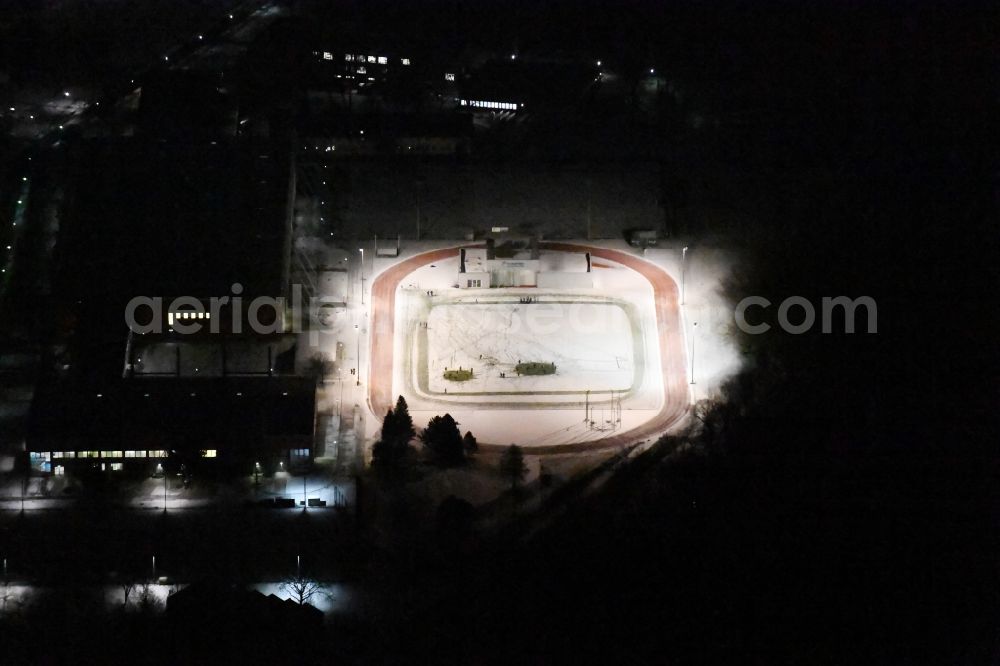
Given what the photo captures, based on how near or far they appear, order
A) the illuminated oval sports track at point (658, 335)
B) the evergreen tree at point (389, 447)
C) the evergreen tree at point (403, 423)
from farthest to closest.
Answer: the illuminated oval sports track at point (658, 335)
the evergreen tree at point (403, 423)
the evergreen tree at point (389, 447)

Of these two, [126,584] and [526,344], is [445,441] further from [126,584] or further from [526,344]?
[126,584]

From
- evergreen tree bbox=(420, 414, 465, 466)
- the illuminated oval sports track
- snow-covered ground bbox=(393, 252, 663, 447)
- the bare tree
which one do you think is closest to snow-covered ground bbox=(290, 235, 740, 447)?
snow-covered ground bbox=(393, 252, 663, 447)

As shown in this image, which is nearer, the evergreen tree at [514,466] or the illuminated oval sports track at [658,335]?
the evergreen tree at [514,466]

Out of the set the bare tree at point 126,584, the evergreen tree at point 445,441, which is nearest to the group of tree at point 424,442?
the evergreen tree at point 445,441

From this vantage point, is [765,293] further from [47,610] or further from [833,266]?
[47,610]

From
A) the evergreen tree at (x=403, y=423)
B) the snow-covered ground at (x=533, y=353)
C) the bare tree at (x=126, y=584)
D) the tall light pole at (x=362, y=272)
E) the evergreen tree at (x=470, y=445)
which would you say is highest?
the tall light pole at (x=362, y=272)

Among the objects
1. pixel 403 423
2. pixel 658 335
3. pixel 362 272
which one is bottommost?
pixel 403 423

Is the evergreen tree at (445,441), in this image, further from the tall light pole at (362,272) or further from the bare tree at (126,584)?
the bare tree at (126,584)

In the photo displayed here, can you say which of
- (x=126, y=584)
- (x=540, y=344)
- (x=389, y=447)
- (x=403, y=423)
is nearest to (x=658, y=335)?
(x=540, y=344)

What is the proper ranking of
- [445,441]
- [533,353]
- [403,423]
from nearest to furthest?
[445,441] < [403,423] < [533,353]
